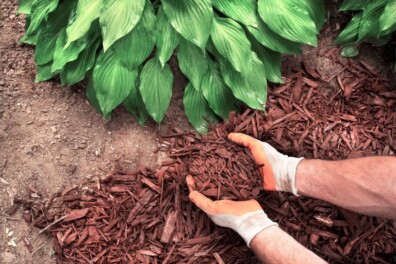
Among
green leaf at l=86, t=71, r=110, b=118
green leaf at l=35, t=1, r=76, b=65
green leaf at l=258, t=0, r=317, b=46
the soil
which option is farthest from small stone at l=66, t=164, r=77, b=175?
green leaf at l=258, t=0, r=317, b=46

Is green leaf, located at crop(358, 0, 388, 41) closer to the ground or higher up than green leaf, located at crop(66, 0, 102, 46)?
higher up

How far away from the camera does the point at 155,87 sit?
7.82 ft

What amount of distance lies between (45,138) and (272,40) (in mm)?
1321

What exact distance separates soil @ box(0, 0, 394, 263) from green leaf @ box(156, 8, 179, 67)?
0.37 metres

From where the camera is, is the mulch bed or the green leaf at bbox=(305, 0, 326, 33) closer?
the mulch bed

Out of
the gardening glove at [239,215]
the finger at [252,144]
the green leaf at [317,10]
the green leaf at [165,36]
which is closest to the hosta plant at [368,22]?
the green leaf at [317,10]

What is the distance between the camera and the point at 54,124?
8.40 feet

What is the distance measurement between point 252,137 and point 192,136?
1.09 ft

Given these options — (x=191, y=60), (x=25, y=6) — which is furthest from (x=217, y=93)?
(x=25, y=6)

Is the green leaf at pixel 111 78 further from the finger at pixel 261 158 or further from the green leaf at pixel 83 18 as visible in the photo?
the finger at pixel 261 158

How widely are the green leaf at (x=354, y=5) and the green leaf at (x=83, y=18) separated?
1338 mm

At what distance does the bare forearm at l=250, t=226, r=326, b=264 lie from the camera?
6.61 ft

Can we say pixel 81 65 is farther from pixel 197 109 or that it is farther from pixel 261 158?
pixel 261 158

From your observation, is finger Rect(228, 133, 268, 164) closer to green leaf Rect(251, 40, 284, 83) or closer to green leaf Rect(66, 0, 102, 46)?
green leaf Rect(251, 40, 284, 83)
